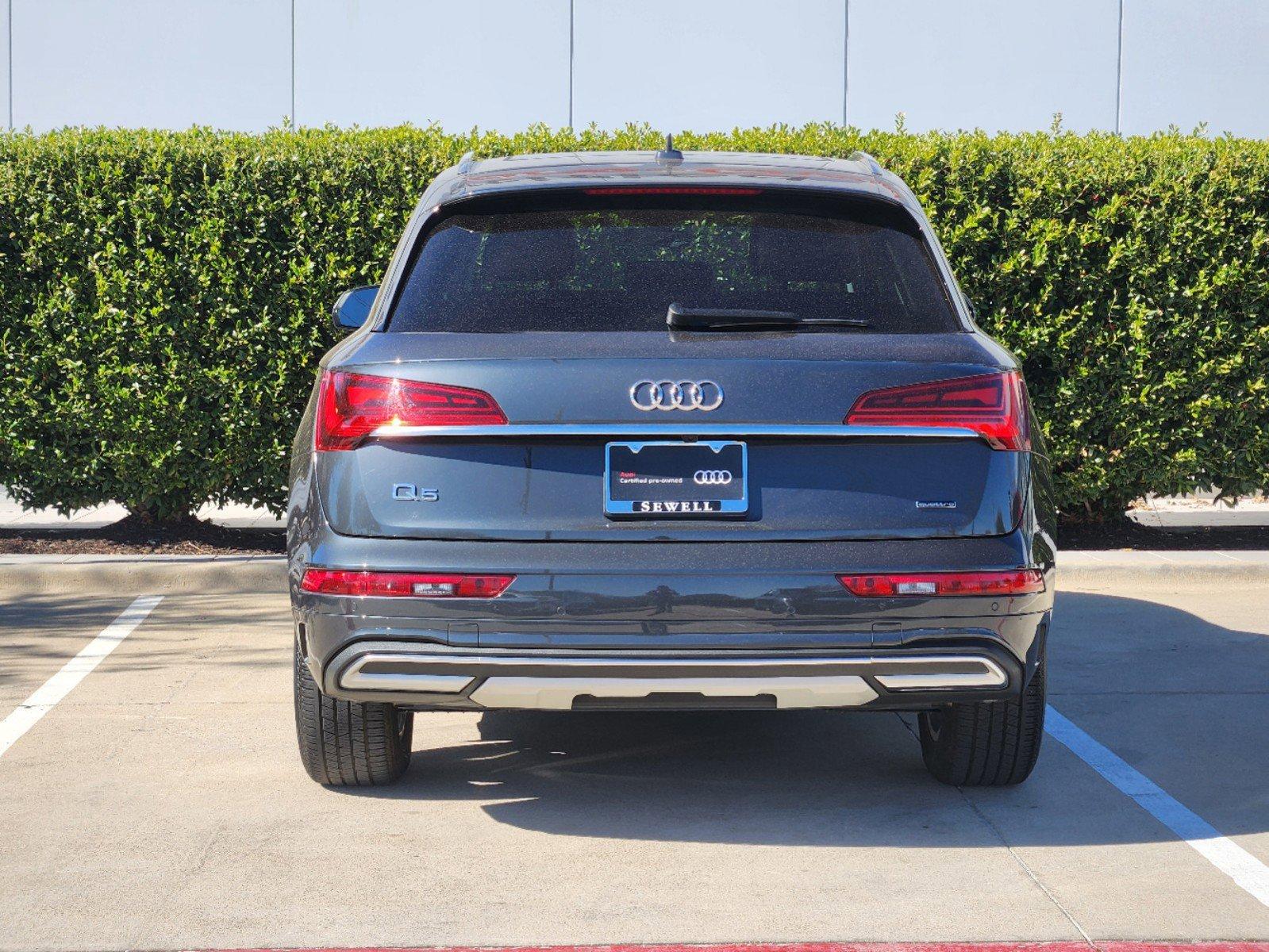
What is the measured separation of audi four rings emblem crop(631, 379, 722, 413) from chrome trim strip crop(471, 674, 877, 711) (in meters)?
0.69

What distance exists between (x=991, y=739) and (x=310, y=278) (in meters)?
5.38

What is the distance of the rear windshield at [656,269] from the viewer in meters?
4.33

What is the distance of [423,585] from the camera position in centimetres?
405

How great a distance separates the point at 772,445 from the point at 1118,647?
11.8 ft

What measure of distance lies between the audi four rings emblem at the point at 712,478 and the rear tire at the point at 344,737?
1238mm

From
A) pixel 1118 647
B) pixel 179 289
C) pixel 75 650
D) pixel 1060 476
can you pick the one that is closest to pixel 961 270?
pixel 1060 476

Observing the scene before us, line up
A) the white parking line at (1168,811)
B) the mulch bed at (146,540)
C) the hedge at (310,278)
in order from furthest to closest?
the mulch bed at (146,540), the hedge at (310,278), the white parking line at (1168,811)

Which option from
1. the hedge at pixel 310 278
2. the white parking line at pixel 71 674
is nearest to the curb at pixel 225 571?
the white parking line at pixel 71 674

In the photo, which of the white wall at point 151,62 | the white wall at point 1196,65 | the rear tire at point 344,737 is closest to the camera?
the rear tire at point 344,737

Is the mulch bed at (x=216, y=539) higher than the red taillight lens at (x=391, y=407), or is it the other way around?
the red taillight lens at (x=391, y=407)

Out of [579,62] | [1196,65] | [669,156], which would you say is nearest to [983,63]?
[1196,65]

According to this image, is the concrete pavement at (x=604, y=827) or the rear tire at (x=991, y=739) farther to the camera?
the rear tire at (x=991, y=739)

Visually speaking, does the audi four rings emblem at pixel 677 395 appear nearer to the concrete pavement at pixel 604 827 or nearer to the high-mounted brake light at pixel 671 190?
the high-mounted brake light at pixel 671 190

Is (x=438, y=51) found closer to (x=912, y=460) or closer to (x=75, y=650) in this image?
(x=75, y=650)
